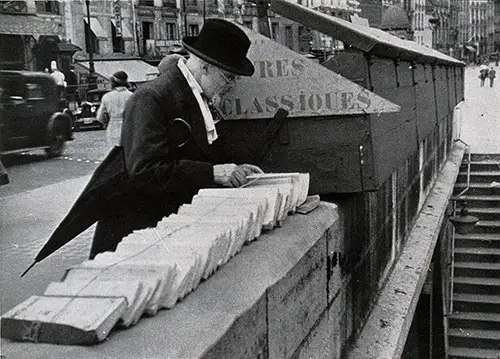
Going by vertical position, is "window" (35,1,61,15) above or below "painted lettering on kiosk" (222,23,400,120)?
above

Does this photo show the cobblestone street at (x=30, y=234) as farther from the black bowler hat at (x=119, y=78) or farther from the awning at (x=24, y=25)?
the awning at (x=24, y=25)

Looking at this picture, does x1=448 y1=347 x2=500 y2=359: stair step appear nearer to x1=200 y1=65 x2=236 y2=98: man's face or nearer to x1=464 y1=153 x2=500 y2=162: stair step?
x1=464 y1=153 x2=500 y2=162: stair step

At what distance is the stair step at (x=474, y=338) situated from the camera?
15594mm

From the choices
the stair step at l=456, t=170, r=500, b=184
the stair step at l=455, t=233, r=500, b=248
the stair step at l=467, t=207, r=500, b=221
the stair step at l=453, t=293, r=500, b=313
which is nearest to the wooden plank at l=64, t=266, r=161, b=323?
the stair step at l=453, t=293, r=500, b=313

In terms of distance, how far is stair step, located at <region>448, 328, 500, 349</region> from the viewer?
1559 cm

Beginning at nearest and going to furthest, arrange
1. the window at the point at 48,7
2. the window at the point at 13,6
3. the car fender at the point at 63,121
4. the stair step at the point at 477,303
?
the window at the point at 13,6 < the window at the point at 48,7 < the car fender at the point at 63,121 < the stair step at the point at 477,303

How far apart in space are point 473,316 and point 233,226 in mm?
14688

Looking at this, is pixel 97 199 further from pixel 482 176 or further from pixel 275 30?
pixel 482 176

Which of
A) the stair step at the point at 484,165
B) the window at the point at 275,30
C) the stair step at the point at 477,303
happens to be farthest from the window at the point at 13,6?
the stair step at the point at 484,165

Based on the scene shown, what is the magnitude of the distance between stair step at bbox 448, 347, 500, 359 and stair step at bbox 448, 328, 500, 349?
0.34ft

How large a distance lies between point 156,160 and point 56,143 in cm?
57

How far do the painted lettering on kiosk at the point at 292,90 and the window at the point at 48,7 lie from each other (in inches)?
74.8

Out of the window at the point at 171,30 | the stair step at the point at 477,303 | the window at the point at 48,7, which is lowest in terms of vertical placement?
the stair step at the point at 477,303

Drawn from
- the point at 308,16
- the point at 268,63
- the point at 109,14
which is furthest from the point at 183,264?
the point at 308,16
